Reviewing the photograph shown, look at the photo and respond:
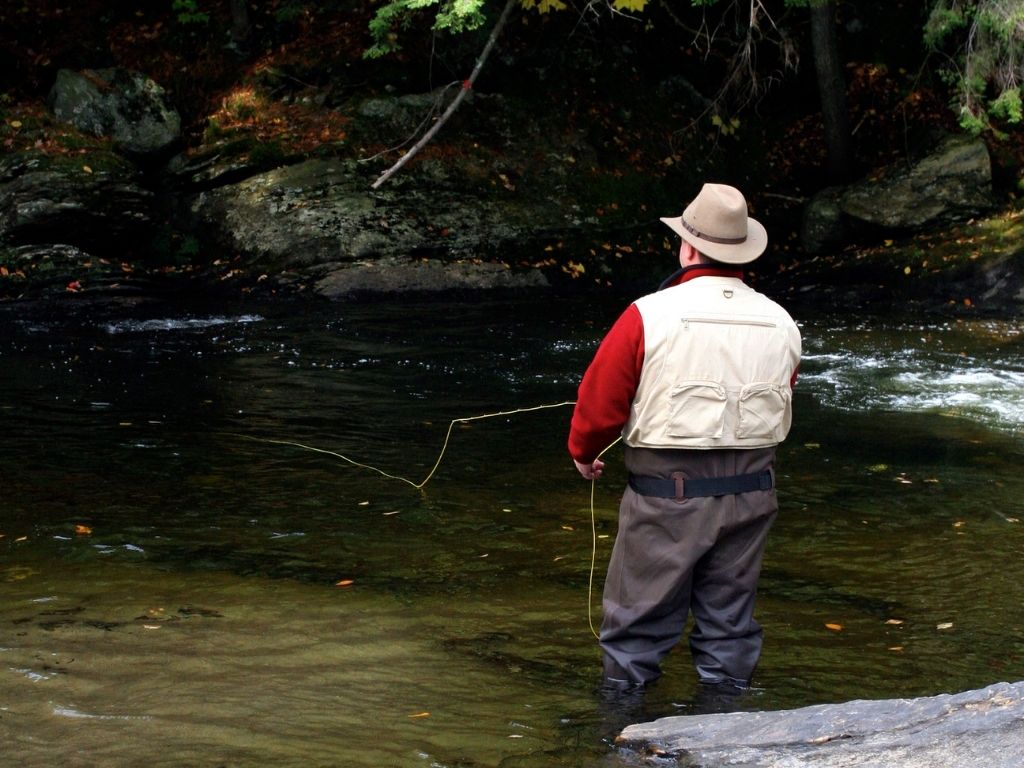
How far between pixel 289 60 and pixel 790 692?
17295 mm

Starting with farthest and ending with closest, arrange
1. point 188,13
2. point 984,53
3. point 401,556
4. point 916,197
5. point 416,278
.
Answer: point 188,13 → point 916,197 → point 416,278 → point 984,53 → point 401,556

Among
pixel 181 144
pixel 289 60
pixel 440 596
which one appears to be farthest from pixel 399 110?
pixel 440 596

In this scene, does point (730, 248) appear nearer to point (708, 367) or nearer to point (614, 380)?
point (708, 367)

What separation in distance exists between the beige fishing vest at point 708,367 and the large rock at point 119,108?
15.7 metres

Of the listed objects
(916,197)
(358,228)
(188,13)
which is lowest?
(358,228)

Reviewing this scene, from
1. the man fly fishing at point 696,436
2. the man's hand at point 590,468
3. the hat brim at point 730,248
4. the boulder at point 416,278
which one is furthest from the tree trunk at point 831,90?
the man's hand at point 590,468

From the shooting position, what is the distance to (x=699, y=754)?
3.55 metres

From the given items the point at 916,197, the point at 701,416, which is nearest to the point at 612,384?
the point at 701,416

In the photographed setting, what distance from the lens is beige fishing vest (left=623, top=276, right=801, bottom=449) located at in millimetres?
4121

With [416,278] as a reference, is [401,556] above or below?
below

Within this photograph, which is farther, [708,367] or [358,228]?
[358,228]

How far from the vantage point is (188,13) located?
64.5 feet

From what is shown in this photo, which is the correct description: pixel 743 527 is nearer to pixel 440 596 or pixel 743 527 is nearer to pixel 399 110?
pixel 440 596

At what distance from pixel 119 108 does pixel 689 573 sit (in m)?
16.3
